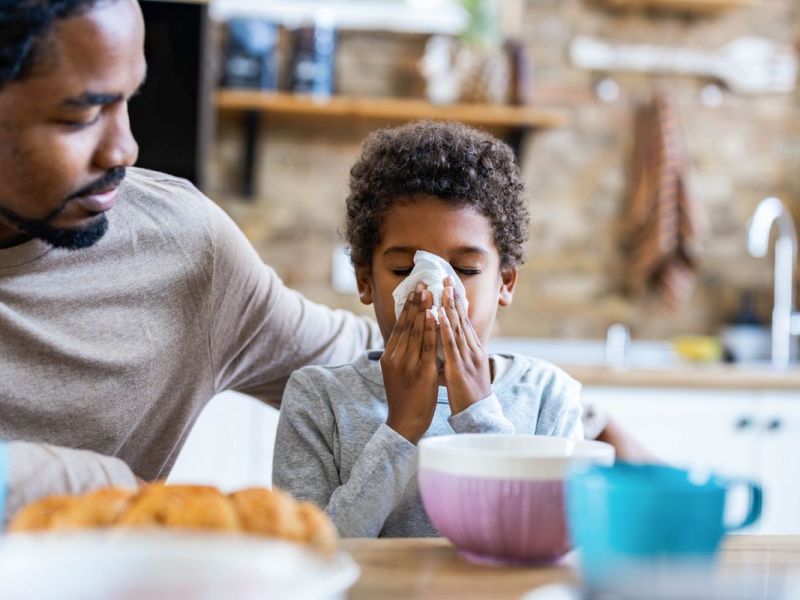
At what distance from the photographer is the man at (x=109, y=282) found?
3.31 feet

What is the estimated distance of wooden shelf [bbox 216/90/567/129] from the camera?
327cm

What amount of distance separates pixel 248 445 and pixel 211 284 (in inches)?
55.4

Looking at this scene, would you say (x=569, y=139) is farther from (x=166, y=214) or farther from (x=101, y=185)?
(x=101, y=185)

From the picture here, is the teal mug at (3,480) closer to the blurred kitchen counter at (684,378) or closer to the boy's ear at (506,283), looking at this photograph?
the boy's ear at (506,283)

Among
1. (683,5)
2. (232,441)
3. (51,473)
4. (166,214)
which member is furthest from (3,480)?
(683,5)

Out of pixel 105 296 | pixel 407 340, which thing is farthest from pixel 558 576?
pixel 105 296

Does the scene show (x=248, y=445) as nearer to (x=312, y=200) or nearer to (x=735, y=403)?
(x=312, y=200)

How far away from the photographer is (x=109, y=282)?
1.27m

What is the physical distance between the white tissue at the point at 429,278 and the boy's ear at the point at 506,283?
0.50ft

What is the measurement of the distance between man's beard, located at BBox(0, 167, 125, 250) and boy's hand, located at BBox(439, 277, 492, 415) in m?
0.41

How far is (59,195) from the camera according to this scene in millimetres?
1080

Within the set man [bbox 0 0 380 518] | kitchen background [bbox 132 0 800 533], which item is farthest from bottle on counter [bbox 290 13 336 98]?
man [bbox 0 0 380 518]

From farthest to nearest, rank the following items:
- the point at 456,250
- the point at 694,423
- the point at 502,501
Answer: the point at 694,423 < the point at 456,250 < the point at 502,501

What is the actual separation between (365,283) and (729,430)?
179 cm
